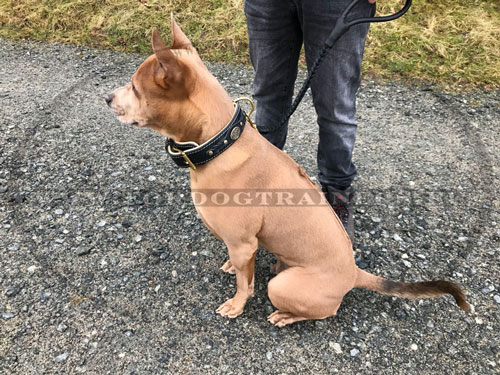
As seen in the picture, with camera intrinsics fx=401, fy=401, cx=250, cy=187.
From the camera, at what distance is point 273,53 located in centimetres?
297

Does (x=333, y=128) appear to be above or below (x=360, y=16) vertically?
below

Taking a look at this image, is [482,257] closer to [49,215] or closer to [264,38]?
[264,38]

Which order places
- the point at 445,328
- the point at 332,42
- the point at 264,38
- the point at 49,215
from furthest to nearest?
1. the point at 49,215
2. the point at 264,38
3. the point at 445,328
4. the point at 332,42

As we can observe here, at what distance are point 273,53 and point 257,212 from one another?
51.5 inches

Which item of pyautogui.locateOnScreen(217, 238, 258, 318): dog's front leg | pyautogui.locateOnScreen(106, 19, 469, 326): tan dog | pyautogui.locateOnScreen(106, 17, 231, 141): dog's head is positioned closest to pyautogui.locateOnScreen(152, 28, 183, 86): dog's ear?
pyautogui.locateOnScreen(106, 17, 231, 141): dog's head

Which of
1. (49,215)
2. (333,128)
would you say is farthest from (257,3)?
(49,215)

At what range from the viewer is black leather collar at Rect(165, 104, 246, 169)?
211 centimetres

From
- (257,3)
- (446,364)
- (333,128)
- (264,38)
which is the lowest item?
(446,364)

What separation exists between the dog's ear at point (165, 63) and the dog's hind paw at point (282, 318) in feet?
5.40

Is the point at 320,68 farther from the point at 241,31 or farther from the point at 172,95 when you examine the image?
the point at 241,31

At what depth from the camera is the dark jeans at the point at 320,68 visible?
2.55 m

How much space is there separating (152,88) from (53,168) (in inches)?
96.4

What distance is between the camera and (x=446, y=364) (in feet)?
8.16

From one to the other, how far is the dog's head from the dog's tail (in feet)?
4.67
